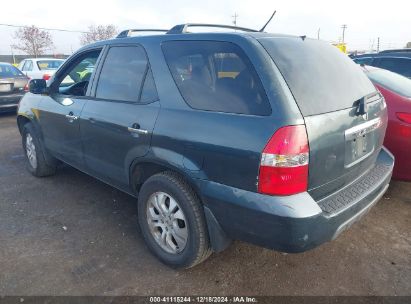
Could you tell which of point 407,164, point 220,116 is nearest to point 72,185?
point 220,116

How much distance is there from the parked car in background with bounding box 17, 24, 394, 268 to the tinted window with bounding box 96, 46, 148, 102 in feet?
0.04

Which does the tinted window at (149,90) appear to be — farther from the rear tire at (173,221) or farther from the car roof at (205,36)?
the rear tire at (173,221)

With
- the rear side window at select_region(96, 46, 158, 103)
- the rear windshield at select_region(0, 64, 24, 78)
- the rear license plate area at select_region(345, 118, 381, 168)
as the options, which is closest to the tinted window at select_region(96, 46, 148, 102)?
the rear side window at select_region(96, 46, 158, 103)

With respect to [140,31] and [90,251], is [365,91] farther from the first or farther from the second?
[90,251]

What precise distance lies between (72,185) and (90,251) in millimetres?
1697

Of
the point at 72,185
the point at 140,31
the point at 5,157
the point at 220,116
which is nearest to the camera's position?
the point at 220,116

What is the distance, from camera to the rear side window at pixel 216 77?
213cm

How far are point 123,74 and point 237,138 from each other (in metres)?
1.47

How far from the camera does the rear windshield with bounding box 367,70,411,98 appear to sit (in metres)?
3.63

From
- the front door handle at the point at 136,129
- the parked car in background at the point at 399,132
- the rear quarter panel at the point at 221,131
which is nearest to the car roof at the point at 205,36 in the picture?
the rear quarter panel at the point at 221,131

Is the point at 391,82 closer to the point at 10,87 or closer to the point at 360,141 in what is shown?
the point at 360,141

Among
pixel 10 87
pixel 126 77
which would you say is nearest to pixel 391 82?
pixel 126 77

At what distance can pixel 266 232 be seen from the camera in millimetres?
2088

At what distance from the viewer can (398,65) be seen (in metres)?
6.06
